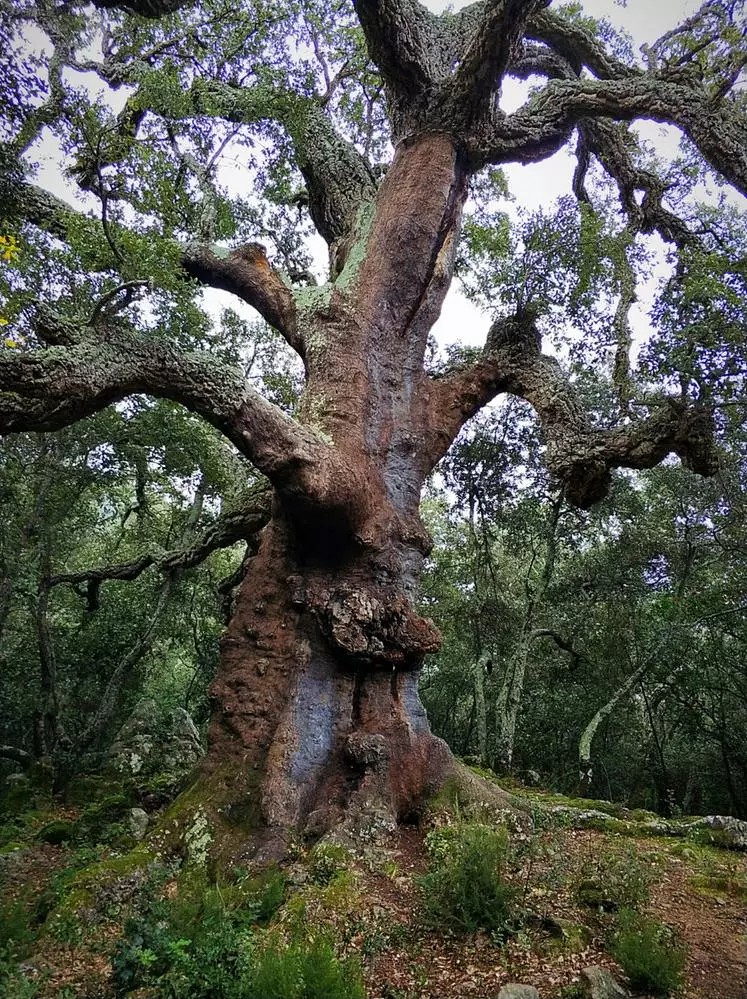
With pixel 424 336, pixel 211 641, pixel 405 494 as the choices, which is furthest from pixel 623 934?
pixel 211 641

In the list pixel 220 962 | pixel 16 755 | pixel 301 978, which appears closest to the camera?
pixel 301 978

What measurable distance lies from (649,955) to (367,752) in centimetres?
228

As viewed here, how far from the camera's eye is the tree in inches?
185

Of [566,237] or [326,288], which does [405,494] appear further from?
[566,237]

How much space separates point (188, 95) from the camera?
762 cm

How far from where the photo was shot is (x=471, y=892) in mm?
3662

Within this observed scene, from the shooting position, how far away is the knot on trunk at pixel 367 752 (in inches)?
191

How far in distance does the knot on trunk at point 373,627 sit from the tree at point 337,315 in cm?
2

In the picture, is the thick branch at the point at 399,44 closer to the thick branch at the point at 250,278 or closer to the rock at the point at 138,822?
the thick branch at the point at 250,278

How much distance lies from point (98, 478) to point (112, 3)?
730cm

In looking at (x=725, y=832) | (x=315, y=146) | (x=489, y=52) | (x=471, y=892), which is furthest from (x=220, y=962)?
(x=315, y=146)

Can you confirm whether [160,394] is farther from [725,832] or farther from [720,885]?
[725,832]

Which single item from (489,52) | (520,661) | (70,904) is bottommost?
(70,904)

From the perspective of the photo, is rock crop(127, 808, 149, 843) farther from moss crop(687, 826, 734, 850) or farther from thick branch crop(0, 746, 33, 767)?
moss crop(687, 826, 734, 850)
